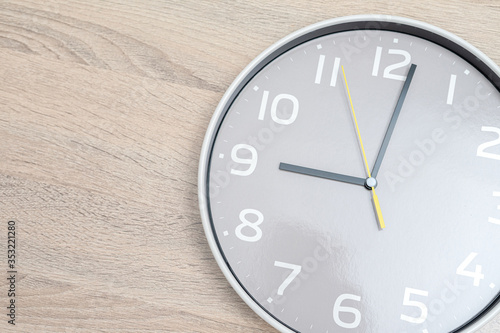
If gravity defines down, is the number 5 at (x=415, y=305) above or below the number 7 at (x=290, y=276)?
below

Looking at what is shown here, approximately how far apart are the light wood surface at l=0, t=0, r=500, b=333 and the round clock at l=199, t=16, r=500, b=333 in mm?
66

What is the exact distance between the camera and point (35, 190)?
101cm

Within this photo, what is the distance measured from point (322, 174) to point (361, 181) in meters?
0.08

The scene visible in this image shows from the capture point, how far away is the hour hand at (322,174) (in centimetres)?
93

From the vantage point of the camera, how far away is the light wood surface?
0.96 m

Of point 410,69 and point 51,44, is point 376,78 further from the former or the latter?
point 51,44

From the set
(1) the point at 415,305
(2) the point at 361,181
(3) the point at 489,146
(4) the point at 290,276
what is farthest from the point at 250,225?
(3) the point at 489,146

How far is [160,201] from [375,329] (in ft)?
1.61

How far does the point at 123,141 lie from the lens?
1.02 metres

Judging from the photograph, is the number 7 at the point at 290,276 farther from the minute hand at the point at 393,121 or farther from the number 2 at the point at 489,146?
the number 2 at the point at 489,146

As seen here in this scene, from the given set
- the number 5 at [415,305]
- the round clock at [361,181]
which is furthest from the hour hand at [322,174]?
the number 5 at [415,305]

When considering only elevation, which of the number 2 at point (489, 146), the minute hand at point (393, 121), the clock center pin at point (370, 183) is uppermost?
the minute hand at point (393, 121)

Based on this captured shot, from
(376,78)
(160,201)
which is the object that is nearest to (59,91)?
(160,201)

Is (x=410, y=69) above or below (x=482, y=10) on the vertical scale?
below
